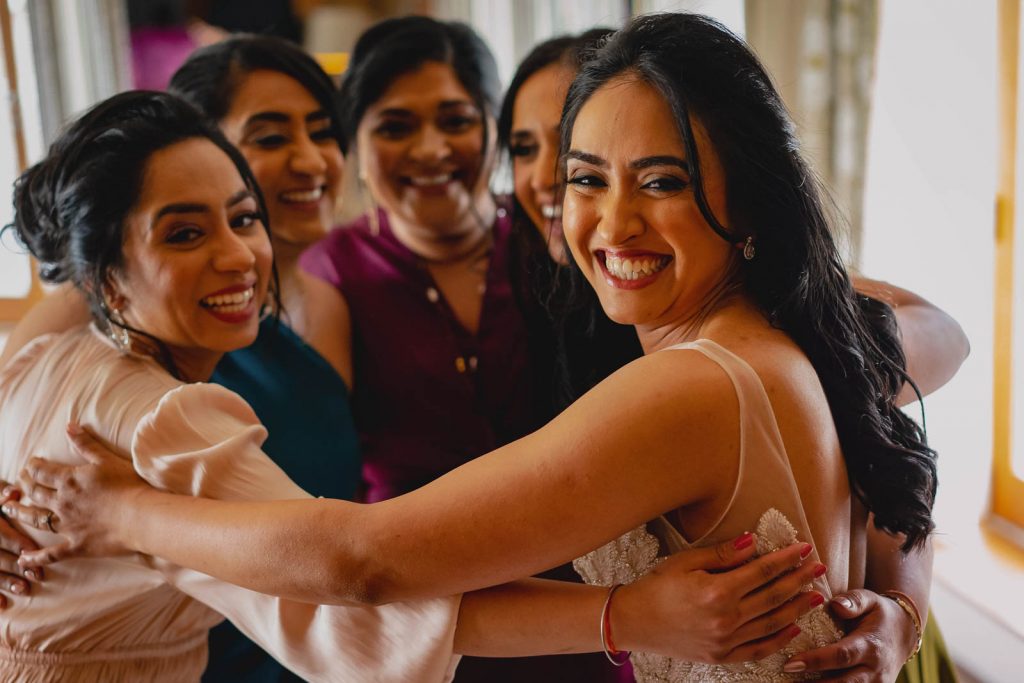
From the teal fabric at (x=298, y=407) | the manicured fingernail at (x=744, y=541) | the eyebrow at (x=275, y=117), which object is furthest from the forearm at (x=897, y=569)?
the eyebrow at (x=275, y=117)

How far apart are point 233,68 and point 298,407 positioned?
2.49 feet

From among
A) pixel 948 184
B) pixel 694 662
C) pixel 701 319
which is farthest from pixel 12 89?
pixel 694 662

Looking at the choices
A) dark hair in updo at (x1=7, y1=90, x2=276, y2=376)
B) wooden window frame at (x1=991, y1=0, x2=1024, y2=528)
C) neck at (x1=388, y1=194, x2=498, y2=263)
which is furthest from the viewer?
neck at (x1=388, y1=194, x2=498, y2=263)

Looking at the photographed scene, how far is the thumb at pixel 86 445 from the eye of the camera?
4.54 ft

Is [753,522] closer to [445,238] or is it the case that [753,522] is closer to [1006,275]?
[1006,275]

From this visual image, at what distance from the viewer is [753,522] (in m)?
1.16

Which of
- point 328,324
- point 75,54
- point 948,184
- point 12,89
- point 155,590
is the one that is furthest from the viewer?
point 75,54

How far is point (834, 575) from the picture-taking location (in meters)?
1.25

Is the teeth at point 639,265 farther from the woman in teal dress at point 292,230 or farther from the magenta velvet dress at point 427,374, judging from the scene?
the woman in teal dress at point 292,230

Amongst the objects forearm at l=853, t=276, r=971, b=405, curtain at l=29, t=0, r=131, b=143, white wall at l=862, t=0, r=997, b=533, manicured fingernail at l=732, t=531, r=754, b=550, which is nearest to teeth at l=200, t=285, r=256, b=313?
manicured fingernail at l=732, t=531, r=754, b=550

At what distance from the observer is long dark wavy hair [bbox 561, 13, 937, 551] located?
120 centimetres

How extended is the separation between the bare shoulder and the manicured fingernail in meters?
1.20

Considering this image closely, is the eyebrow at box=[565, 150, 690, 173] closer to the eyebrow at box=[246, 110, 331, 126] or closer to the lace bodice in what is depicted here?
the lace bodice

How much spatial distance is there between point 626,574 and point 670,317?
1.14 feet
